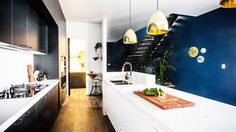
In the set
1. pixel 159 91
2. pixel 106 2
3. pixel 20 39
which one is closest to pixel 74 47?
pixel 106 2

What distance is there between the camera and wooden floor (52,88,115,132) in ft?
10.3

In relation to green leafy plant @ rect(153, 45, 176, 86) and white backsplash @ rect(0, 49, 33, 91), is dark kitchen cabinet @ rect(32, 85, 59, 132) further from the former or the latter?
green leafy plant @ rect(153, 45, 176, 86)

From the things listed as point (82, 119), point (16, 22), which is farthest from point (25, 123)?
point (82, 119)

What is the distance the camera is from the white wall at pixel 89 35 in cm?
588

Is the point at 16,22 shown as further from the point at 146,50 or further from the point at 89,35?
the point at 146,50

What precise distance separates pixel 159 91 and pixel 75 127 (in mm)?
2148

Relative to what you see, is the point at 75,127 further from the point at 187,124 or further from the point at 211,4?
the point at 211,4

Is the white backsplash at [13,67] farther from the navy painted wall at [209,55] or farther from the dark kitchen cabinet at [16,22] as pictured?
the navy painted wall at [209,55]

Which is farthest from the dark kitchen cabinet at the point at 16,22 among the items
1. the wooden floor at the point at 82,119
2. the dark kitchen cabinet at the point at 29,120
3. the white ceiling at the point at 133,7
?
the wooden floor at the point at 82,119

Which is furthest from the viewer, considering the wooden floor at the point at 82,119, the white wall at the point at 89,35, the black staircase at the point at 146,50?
the black staircase at the point at 146,50

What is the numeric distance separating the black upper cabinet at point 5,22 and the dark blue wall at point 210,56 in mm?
4466

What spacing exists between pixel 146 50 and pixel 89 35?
2.69 metres

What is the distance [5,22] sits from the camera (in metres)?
1.63

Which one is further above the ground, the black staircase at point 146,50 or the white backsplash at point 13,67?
the black staircase at point 146,50
